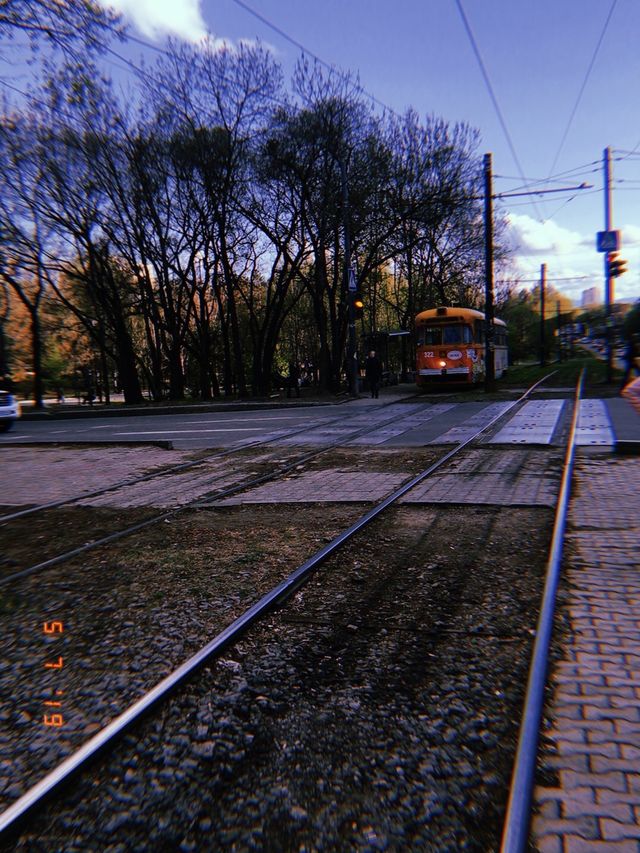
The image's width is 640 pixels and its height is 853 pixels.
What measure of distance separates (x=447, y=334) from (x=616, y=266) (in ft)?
21.0

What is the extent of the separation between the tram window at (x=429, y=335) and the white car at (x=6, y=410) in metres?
15.0

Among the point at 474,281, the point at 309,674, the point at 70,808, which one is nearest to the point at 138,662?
the point at 309,674

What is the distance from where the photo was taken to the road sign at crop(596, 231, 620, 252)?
2441 centimetres

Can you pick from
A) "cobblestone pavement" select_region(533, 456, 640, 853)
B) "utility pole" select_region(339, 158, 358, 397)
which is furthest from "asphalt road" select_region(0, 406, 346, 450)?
"cobblestone pavement" select_region(533, 456, 640, 853)

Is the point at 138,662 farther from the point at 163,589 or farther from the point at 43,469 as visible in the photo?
the point at 43,469

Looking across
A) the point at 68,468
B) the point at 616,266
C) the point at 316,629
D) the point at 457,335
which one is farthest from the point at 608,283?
the point at 316,629

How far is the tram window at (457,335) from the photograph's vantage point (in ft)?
85.9

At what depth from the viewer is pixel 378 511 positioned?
6652 mm

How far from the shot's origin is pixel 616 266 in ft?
78.8

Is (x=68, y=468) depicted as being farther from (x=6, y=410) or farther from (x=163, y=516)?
(x=6, y=410)

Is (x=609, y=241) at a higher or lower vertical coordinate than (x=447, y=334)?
higher

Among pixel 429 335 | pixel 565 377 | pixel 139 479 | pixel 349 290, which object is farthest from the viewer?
pixel 565 377

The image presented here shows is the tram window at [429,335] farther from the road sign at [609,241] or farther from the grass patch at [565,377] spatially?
the road sign at [609,241]

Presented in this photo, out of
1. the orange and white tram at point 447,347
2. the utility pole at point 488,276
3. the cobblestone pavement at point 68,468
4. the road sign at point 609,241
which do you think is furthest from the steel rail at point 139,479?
the road sign at point 609,241
